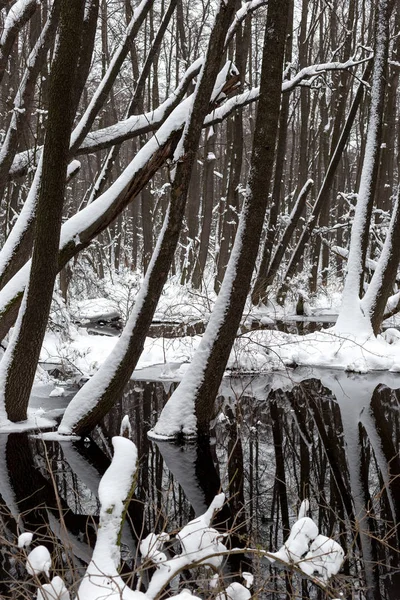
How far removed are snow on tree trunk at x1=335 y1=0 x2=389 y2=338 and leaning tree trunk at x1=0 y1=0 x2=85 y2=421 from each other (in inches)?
247

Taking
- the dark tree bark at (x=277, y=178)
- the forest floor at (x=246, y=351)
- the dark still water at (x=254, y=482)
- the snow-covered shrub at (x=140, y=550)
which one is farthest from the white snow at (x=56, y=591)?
the dark tree bark at (x=277, y=178)

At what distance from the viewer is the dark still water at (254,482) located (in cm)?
423

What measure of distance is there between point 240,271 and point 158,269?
90 centimetres

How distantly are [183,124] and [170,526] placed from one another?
4.35 meters

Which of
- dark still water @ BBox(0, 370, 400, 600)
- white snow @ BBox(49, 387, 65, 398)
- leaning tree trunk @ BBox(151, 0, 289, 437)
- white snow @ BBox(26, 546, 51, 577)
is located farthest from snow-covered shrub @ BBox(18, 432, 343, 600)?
white snow @ BBox(49, 387, 65, 398)

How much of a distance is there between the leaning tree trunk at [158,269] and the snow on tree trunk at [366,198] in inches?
210

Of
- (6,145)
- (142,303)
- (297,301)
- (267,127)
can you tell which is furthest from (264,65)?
(297,301)

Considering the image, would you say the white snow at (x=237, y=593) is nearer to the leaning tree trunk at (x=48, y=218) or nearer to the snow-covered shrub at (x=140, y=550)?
the snow-covered shrub at (x=140, y=550)

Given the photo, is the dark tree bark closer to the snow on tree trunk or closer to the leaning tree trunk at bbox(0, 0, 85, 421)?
the snow on tree trunk

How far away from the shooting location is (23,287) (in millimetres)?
7551

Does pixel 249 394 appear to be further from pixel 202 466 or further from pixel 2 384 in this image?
pixel 2 384

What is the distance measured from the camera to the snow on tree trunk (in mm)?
11273

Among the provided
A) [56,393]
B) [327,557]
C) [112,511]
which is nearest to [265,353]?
[56,393]

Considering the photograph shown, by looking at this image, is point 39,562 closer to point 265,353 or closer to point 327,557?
point 327,557
